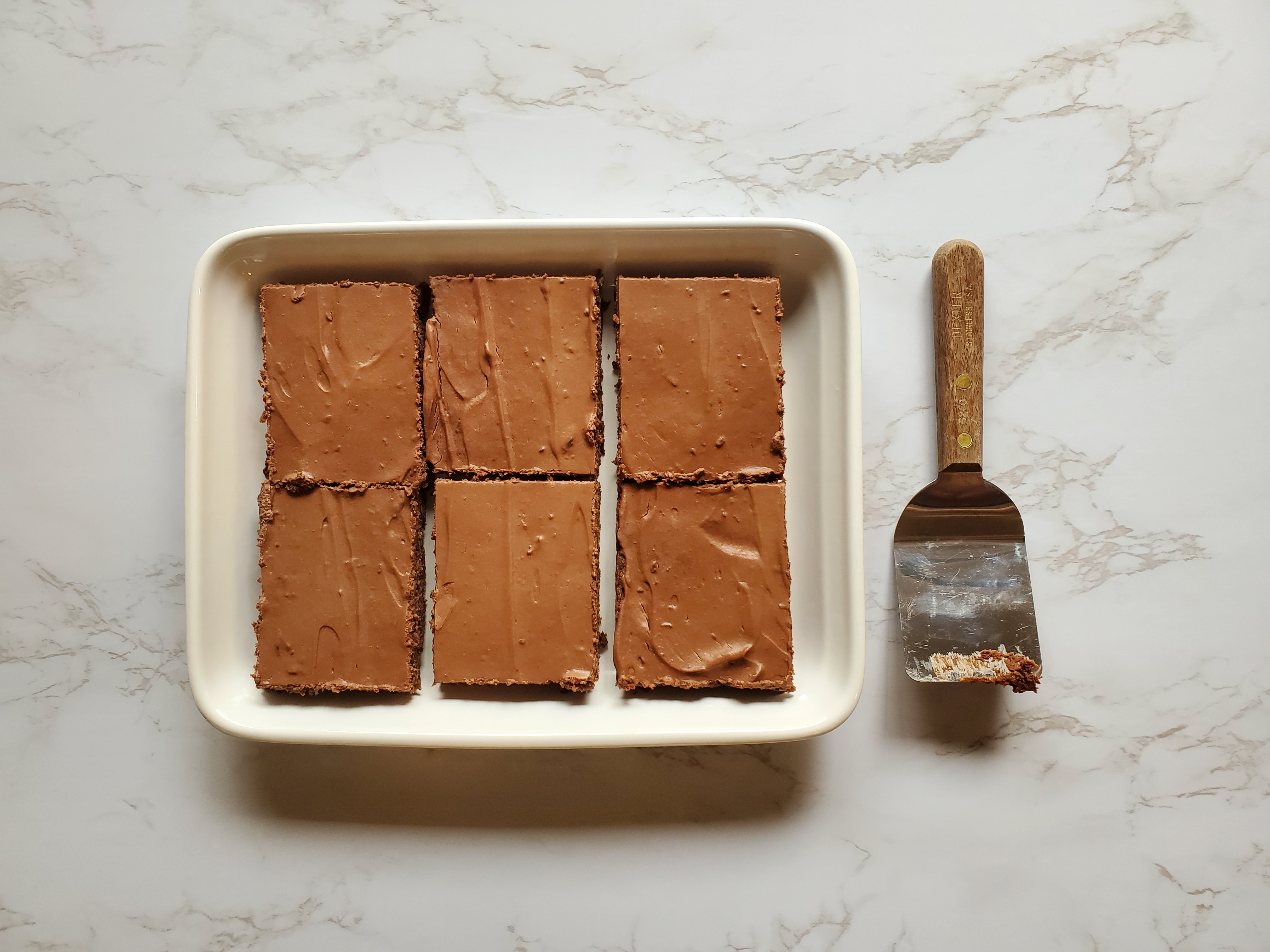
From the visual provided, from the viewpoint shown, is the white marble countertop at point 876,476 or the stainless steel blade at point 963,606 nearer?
the stainless steel blade at point 963,606

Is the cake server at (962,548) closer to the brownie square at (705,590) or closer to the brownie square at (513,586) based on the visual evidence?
the brownie square at (705,590)

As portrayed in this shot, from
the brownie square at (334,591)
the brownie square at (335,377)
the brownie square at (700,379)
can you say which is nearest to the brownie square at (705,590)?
the brownie square at (700,379)

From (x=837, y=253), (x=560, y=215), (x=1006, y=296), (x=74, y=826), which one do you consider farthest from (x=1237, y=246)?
(x=74, y=826)

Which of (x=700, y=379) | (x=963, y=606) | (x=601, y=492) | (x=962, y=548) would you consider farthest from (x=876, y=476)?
(x=601, y=492)

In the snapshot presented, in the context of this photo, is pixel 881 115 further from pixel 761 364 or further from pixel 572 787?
pixel 572 787

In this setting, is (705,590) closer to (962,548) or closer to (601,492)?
(601,492)
